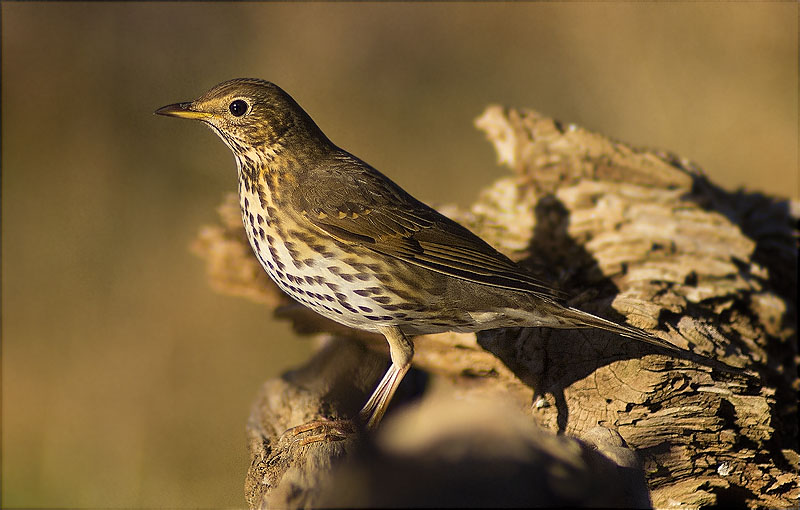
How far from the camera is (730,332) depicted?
461cm

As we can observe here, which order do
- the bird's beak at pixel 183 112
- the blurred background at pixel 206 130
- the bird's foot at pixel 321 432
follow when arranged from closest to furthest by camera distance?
the bird's foot at pixel 321 432, the bird's beak at pixel 183 112, the blurred background at pixel 206 130

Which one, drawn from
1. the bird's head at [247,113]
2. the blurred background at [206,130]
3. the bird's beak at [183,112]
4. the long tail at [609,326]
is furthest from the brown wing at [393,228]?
the blurred background at [206,130]

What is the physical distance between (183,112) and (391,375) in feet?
6.00

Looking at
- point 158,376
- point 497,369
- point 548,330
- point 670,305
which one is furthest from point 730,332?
point 158,376

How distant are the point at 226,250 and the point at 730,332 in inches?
145

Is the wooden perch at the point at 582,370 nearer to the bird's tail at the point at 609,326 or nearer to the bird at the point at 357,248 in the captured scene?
the bird's tail at the point at 609,326

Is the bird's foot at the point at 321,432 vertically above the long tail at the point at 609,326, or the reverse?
the long tail at the point at 609,326

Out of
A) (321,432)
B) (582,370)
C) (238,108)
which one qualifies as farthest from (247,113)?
(582,370)

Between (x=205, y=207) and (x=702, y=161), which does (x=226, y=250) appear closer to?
(x=205, y=207)

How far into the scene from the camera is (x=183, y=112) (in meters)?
3.91

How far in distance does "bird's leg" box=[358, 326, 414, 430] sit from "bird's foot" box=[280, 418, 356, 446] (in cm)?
13

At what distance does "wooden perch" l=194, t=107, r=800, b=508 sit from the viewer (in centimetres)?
259

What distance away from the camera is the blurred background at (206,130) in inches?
308

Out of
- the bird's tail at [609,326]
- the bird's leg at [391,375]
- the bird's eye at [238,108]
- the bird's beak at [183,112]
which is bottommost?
the bird's leg at [391,375]
